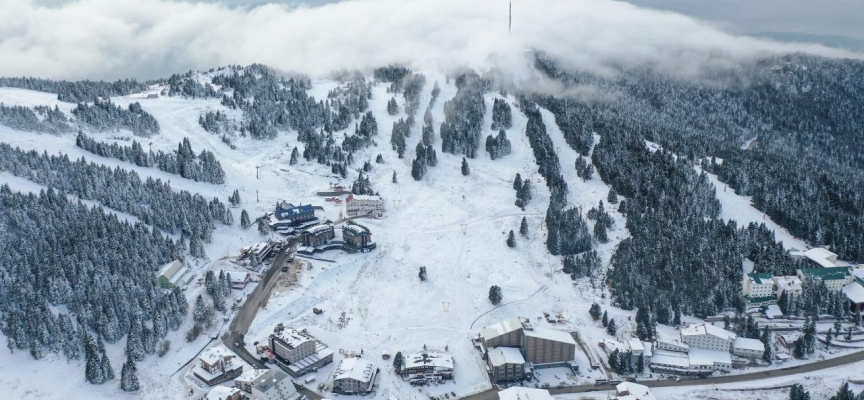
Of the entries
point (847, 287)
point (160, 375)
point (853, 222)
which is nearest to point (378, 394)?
point (160, 375)

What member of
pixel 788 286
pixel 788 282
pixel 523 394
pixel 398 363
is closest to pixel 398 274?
pixel 398 363

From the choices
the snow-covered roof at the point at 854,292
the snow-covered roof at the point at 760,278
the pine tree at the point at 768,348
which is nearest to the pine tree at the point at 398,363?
the pine tree at the point at 768,348

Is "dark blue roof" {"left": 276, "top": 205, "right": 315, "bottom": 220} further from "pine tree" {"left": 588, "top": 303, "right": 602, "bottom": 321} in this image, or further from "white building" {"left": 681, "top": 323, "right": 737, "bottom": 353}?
"white building" {"left": 681, "top": 323, "right": 737, "bottom": 353}

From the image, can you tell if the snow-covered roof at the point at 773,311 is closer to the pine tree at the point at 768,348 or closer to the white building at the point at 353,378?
the pine tree at the point at 768,348

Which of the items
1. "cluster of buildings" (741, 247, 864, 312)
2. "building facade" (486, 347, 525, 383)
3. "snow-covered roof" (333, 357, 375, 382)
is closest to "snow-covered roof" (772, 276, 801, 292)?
"cluster of buildings" (741, 247, 864, 312)

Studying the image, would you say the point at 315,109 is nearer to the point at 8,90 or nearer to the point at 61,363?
the point at 8,90

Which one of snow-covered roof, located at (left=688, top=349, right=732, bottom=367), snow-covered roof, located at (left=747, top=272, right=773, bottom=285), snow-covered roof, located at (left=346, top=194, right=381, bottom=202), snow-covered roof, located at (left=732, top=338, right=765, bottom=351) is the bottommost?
snow-covered roof, located at (left=688, top=349, right=732, bottom=367)

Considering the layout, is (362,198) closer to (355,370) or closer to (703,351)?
(355,370)
